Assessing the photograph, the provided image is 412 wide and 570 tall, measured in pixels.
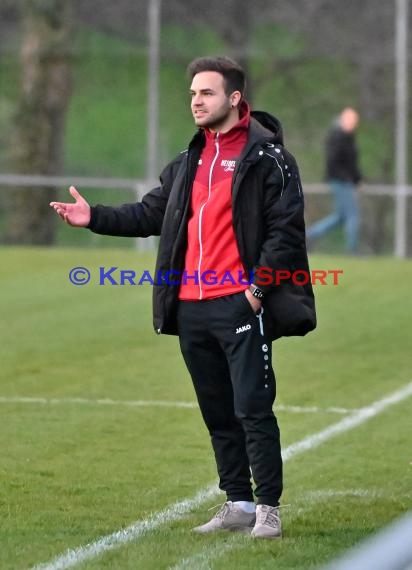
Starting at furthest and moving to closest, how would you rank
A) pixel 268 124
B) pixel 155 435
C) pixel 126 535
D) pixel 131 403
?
pixel 131 403, pixel 155 435, pixel 268 124, pixel 126 535

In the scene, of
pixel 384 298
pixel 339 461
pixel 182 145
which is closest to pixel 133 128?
pixel 182 145

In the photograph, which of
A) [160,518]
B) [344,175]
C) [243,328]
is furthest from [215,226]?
[344,175]

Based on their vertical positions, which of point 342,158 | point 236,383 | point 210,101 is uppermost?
point 210,101

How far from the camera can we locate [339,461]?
322 inches

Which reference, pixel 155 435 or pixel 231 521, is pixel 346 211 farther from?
pixel 231 521

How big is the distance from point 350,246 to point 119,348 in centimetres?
907

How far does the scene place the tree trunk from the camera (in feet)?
81.0

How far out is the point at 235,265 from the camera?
243 inches

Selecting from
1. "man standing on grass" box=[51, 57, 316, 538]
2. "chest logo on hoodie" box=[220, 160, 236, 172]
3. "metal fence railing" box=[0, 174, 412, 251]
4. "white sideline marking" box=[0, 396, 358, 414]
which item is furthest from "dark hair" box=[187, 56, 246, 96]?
"metal fence railing" box=[0, 174, 412, 251]

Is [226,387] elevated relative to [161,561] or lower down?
elevated

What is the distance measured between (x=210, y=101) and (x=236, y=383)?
113 centimetres

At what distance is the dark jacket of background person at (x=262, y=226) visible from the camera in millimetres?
6047

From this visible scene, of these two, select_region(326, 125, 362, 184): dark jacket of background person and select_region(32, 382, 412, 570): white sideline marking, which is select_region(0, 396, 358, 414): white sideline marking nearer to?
select_region(32, 382, 412, 570): white sideline marking

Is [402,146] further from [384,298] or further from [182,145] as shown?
[384,298]
